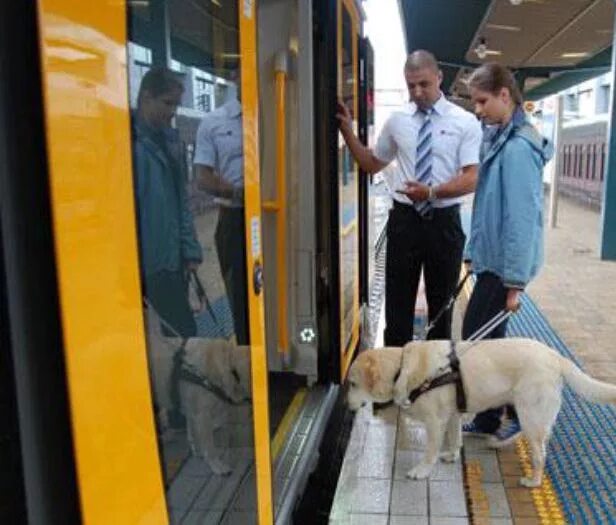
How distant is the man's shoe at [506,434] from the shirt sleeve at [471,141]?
1589 millimetres

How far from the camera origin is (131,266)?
4.44 ft

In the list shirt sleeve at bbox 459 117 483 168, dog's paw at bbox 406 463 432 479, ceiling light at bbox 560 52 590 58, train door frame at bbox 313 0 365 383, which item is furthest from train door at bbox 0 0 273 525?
ceiling light at bbox 560 52 590 58

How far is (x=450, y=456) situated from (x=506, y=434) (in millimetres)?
516

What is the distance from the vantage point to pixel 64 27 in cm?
111

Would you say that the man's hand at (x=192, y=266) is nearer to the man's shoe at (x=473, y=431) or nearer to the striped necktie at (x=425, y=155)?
the striped necktie at (x=425, y=155)

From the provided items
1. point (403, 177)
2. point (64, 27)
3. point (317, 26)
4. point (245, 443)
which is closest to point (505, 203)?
point (403, 177)

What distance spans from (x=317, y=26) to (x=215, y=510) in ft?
9.31

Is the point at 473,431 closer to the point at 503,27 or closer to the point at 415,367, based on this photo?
the point at 415,367

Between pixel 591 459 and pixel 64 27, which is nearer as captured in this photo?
pixel 64 27

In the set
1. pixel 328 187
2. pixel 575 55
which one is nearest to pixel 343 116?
pixel 328 187

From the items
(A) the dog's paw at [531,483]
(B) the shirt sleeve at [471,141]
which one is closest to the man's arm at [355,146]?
(B) the shirt sleeve at [471,141]

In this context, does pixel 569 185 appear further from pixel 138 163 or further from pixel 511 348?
pixel 138 163

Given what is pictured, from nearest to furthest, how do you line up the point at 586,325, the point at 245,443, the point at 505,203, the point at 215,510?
the point at 215,510 → the point at 245,443 → the point at 505,203 → the point at 586,325

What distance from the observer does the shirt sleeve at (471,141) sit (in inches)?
164
